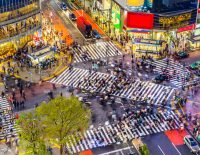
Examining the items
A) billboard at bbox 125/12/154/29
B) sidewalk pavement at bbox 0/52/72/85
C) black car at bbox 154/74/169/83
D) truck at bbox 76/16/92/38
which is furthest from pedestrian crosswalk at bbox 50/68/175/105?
truck at bbox 76/16/92/38

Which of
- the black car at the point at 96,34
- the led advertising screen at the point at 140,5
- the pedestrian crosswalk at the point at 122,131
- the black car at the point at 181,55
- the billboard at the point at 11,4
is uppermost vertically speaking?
the billboard at the point at 11,4

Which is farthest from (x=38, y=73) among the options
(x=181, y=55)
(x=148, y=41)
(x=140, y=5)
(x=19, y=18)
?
(x=181, y=55)

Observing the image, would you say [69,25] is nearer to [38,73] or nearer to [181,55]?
[38,73]

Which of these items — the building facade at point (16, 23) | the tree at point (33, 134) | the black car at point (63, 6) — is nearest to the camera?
the tree at point (33, 134)

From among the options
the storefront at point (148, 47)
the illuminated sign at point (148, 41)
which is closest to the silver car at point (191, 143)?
the storefront at point (148, 47)

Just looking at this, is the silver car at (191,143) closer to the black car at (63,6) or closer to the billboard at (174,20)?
the billboard at (174,20)

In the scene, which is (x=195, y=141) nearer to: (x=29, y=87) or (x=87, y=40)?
(x=29, y=87)

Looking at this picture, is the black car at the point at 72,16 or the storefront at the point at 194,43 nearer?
the storefront at the point at 194,43

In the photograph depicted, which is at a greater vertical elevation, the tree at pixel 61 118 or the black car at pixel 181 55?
the tree at pixel 61 118

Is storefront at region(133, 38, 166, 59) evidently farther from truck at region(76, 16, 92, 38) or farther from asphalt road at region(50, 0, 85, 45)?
asphalt road at region(50, 0, 85, 45)
